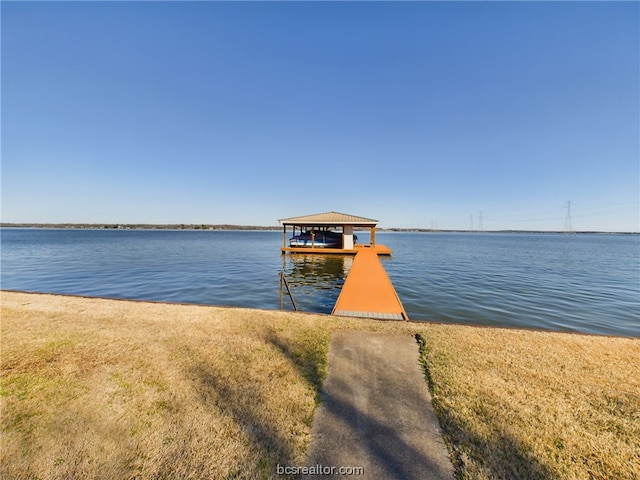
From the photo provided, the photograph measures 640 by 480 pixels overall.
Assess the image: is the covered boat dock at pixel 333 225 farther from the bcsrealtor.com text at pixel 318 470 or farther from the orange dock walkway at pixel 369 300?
the bcsrealtor.com text at pixel 318 470

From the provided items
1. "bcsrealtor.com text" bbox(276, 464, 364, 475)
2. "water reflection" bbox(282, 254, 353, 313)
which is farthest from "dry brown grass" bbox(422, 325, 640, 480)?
"water reflection" bbox(282, 254, 353, 313)

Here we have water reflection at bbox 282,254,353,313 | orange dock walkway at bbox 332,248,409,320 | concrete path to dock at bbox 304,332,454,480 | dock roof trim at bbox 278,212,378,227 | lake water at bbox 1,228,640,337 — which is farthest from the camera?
dock roof trim at bbox 278,212,378,227

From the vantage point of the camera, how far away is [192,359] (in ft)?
14.9

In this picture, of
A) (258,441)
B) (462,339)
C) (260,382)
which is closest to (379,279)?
(462,339)

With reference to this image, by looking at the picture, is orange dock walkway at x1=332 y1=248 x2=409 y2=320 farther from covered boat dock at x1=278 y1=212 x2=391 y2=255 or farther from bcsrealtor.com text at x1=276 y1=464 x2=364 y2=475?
covered boat dock at x1=278 y1=212 x2=391 y2=255

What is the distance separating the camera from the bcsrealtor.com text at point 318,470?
2.51 m

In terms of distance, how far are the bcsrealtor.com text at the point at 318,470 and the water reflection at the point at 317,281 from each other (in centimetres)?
653

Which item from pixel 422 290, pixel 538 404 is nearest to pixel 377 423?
pixel 538 404

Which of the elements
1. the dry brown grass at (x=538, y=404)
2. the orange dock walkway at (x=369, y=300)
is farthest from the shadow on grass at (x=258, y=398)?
the orange dock walkway at (x=369, y=300)

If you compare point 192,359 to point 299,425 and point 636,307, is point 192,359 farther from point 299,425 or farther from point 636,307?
point 636,307

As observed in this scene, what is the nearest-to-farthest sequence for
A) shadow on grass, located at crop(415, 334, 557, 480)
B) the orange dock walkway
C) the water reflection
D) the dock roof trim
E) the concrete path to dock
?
shadow on grass, located at crop(415, 334, 557, 480)
the concrete path to dock
the orange dock walkway
the water reflection
the dock roof trim

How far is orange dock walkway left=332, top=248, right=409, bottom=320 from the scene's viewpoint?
288 inches

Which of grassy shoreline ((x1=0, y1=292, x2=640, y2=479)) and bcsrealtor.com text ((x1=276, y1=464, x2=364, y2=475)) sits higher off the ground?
grassy shoreline ((x1=0, y1=292, x2=640, y2=479))

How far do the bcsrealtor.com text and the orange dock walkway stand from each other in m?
4.58
